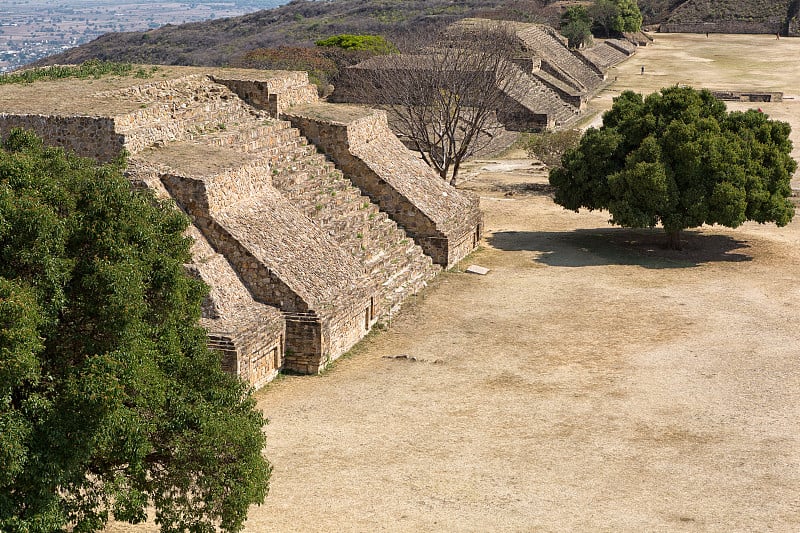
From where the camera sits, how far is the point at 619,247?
2680 centimetres

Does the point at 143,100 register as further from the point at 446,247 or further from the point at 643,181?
the point at 643,181

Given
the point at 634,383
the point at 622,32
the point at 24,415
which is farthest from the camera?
the point at 622,32

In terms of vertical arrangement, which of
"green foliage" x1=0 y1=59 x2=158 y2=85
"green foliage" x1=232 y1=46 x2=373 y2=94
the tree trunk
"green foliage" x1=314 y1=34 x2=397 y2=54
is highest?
"green foliage" x1=0 y1=59 x2=158 y2=85

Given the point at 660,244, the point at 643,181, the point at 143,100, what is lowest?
the point at 660,244

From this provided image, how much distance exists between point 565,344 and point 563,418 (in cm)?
354

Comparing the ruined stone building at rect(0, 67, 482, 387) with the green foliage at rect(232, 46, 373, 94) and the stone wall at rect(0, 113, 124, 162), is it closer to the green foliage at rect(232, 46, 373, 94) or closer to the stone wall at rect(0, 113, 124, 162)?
the stone wall at rect(0, 113, 124, 162)

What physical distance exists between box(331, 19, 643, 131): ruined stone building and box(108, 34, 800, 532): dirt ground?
579 inches

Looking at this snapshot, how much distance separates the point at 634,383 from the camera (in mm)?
17516

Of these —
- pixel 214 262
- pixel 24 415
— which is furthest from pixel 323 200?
pixel 24 415

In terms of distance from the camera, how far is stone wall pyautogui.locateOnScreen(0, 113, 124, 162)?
1877 cm

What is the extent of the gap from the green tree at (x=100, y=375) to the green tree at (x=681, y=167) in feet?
49.5

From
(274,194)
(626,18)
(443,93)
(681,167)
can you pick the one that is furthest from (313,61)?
(626,18)

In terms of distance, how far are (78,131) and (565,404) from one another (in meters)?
9.53

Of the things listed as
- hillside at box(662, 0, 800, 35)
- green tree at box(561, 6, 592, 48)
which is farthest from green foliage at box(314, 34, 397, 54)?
hillside at box(662, 0, 800, 35)
